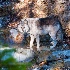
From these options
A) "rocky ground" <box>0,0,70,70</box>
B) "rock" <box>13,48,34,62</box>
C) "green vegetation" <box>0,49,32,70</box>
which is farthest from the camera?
"rocky ground" <box>0,0,70,70</box>

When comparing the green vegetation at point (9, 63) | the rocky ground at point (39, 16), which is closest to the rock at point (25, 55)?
the rocky ground at point (39, 16)

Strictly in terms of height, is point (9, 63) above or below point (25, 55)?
above

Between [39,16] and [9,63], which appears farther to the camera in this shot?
[39,16]

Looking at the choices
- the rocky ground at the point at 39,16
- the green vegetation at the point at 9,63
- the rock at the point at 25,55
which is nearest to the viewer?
the green vegetation at the point at 9,63

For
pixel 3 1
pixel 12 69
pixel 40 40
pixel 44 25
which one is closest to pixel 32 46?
pixel 40 40

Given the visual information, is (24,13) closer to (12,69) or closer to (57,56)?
(57,56)

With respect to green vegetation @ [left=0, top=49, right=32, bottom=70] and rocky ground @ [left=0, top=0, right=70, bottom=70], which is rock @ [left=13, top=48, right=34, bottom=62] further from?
green vegetation @ [left=0, top=49, right=32, bottom=70]

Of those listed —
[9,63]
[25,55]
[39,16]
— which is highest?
[39,16]

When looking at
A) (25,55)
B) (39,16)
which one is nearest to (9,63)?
(25,55)

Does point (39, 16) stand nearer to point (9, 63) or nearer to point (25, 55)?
point (25, 55)

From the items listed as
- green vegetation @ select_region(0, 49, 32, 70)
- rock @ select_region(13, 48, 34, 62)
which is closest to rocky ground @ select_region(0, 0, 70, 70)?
rock @ select_region(13, 48, 34, 62)

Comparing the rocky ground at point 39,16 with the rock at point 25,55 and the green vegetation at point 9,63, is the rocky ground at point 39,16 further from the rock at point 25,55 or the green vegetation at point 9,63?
the green vegetation at point 9,63

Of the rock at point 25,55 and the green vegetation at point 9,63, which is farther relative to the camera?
the rock at point 25,55
